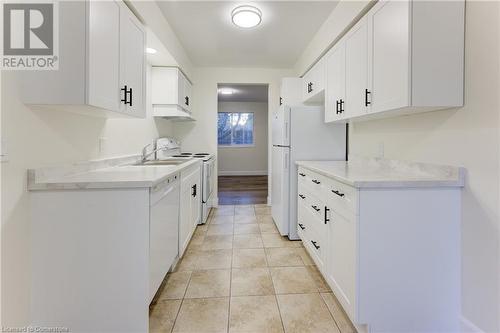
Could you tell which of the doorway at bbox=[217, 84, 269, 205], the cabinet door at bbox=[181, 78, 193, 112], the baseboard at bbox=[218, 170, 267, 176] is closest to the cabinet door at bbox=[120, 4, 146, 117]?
the cabinet door at bbox=[181, 78, 193, 112]

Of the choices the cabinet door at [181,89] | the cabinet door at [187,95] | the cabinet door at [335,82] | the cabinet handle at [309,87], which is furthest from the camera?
the cabinet door at [187,95]

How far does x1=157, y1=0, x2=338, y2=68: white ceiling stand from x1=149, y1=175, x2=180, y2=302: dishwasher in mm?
1769

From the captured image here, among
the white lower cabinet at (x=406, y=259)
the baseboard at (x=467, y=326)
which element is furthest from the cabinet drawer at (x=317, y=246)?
the baseboard at (x=467, y=326)

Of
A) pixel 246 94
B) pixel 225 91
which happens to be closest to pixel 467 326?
pixel 225 91

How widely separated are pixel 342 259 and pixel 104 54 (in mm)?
1921

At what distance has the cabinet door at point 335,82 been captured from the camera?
8.00ft

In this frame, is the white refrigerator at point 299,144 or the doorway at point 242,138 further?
the doorway at point 242,138

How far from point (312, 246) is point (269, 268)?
1.43 ft

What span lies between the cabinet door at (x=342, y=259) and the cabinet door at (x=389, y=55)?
2.62ft

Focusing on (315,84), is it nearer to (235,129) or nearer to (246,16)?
(246,16)

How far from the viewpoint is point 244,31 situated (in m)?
3.22

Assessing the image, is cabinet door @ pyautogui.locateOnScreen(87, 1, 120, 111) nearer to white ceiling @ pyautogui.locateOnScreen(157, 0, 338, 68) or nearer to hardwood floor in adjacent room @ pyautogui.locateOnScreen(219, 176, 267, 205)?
white ceiling @ pyautogui.locateOnScreen(157, 0, 338, 68)

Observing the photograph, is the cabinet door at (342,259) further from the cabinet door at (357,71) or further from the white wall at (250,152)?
the white wall at (250,152)

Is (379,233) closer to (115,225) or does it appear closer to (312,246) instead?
(312,246)
